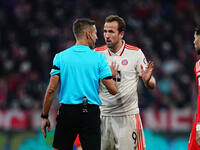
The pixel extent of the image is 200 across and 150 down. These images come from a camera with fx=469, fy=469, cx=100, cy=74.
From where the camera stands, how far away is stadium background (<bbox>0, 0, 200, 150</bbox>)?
33.7ft

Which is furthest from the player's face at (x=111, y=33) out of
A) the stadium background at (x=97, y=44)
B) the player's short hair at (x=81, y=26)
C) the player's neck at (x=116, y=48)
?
the stadium background at (x=97, y=44)

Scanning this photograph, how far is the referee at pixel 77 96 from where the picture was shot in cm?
484

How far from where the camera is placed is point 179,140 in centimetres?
965

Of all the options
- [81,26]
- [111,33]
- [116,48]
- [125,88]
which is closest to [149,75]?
[125,88]

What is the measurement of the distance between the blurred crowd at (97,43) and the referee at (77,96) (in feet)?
20.0

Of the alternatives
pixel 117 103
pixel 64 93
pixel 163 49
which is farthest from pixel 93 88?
pixel 163 49

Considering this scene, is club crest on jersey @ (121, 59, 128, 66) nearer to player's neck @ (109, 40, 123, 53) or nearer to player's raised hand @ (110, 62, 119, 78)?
player's neck @ (109, 40, 123, 53)

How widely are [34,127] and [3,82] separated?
1.89 m

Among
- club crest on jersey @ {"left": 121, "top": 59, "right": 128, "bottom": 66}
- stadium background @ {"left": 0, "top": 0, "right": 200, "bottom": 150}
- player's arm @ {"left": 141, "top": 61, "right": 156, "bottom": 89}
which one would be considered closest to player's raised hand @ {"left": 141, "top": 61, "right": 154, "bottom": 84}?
player's arm @ {"left": 141, "top": 61, "right": 156, "bottom": 89}

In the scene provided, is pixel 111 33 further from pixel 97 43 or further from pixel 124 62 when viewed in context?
pixel 97 43

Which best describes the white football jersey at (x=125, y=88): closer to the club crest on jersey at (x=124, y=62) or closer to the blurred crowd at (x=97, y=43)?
the club crest on jersey at (x=124, y=62)

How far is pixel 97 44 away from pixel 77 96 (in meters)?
7.61

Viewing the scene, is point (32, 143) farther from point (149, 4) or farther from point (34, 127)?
point (149, 4)

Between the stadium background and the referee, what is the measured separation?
14.6 ft
